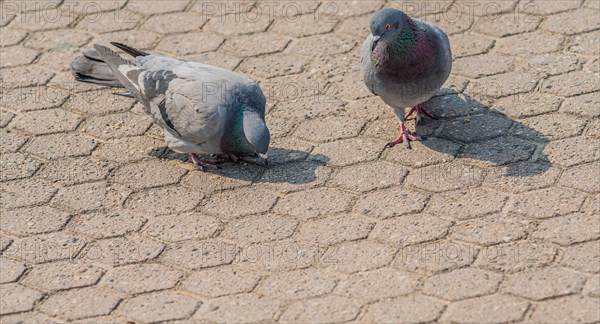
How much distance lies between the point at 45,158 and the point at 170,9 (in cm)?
242

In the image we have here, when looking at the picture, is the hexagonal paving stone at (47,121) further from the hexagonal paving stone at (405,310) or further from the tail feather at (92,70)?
the hexagonal paving stone at (405,310)

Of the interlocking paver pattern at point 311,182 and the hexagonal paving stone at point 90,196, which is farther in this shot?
the hexagonal paving stone at point 90,196

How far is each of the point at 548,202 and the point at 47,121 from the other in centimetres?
399

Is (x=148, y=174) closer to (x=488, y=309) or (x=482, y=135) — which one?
(x=482, y=135)

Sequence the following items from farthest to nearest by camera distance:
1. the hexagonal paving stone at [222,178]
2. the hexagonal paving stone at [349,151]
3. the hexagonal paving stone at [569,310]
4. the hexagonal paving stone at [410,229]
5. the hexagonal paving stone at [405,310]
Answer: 1. the hexagonal paving stone at [349,151]
2. the hexagonal paving stone at [222,178]
3. the hexagonal paving stone at [410,229]
4. the hexagonal paving stone at [405,310]
5. the hexagonal paving stone at [569,310]

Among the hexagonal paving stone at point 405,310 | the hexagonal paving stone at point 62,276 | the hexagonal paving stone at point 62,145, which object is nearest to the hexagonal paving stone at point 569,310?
the hexagonal paving stone at point 405,310

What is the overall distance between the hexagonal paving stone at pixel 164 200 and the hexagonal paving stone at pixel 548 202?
7.36 ft

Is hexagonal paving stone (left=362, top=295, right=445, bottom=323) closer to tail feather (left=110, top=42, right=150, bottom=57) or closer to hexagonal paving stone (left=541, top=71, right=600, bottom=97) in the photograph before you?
hexagonal paving stone (left=541, top=71, right=600, bottom=97)

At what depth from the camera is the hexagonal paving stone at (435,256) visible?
21.4 feet

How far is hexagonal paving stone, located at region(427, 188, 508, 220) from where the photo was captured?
7.02 metres

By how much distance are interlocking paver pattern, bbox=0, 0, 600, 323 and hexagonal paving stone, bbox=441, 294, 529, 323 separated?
12mm

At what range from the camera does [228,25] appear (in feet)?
31.3

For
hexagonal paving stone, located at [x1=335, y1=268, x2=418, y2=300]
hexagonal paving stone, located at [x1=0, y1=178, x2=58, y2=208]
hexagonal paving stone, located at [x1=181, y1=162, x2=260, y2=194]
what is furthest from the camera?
hexagonal paving stone, located at [x1=181, y1=162, x2=260, y2=194]

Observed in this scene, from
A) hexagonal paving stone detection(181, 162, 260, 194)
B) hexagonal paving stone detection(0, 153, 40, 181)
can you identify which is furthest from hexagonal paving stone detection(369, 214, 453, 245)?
hexagonal paving stone detection(0, 153, 40, 181)
